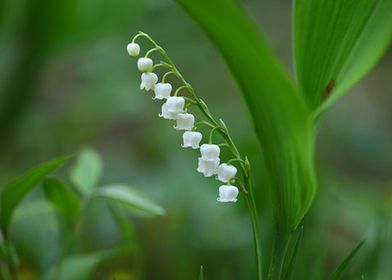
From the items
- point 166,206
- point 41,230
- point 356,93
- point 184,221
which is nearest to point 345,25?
point 184,221

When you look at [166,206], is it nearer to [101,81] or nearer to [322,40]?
[101,81]

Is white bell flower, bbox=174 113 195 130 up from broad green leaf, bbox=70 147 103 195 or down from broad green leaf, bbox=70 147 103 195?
up

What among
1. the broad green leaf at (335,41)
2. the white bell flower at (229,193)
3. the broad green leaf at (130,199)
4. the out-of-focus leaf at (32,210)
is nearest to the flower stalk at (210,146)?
the white bell flower at (229,193)

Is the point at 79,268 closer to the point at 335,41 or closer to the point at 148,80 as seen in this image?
the point at 148,80

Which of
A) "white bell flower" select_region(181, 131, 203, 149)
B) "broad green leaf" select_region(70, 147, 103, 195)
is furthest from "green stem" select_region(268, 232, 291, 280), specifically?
"broad green leaf" select_region(70, 147, 103, 195)

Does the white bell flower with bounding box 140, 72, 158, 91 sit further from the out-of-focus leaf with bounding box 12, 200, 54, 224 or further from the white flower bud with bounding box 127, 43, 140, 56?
the out-of-focus leaf with bounding box 12, 200, 54, 224

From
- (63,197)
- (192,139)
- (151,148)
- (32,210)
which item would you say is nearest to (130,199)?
(63,197)

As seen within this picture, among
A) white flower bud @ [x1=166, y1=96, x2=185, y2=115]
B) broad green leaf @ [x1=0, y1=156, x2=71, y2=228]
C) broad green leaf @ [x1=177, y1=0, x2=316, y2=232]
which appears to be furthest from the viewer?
broad green leaf @ [x1=0, y1=156, x2=71, y2=228]
